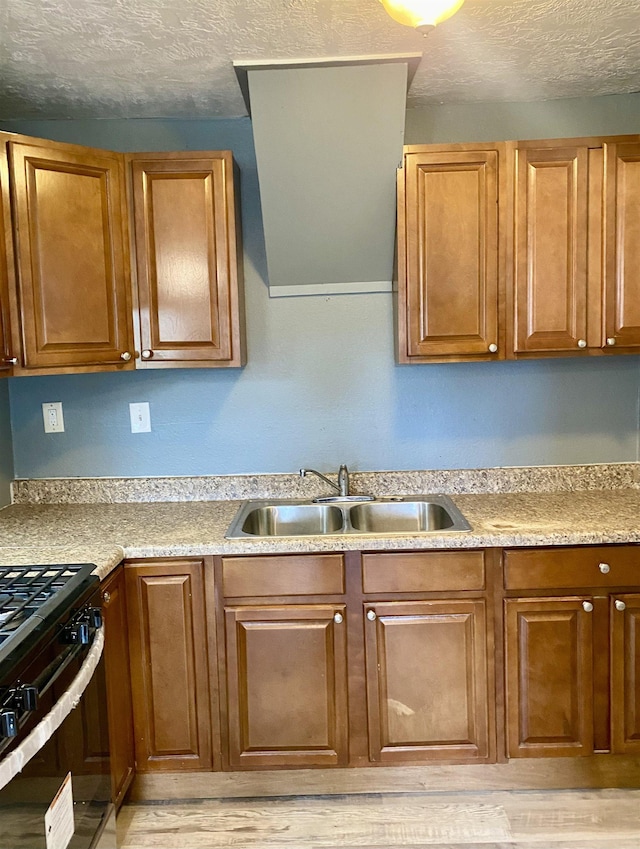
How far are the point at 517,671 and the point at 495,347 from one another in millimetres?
1057

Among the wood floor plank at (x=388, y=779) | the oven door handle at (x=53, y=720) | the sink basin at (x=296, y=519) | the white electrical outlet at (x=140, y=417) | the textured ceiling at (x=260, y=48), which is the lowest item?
the wood floor plank at (x=388, y=779)

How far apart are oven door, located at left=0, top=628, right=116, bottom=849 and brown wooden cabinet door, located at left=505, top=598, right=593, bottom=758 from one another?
122 cm

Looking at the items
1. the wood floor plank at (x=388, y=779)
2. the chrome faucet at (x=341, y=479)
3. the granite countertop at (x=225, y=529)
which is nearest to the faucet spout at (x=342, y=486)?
the chrome faucet at (x=341, y=479)

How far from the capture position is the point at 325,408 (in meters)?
2.58

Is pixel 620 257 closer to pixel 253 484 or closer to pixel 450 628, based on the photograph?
pixel 450 628

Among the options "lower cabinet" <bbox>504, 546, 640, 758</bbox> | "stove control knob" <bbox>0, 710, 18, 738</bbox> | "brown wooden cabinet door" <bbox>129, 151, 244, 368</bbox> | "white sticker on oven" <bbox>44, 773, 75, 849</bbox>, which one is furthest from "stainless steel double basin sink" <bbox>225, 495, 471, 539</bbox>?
"stove control knob" <bbox>0, 710, 18, 738</bbox>

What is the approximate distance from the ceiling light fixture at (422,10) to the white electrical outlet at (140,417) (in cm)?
169

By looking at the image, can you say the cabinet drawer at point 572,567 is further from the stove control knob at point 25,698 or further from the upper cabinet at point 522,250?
the stove control knob at point 25,698

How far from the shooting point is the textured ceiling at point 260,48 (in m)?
1.69

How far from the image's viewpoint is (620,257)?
2174 mm

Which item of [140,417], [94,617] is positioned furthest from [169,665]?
[140,417]

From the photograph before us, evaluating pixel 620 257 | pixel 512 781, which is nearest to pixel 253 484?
pixel 512 781

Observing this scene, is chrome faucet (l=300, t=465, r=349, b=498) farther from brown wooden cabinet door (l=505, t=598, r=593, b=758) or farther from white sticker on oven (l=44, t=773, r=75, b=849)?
white sticker on oven (l=44, t=773, r=75, b=849)

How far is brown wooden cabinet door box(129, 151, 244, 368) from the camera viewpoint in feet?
7.26
